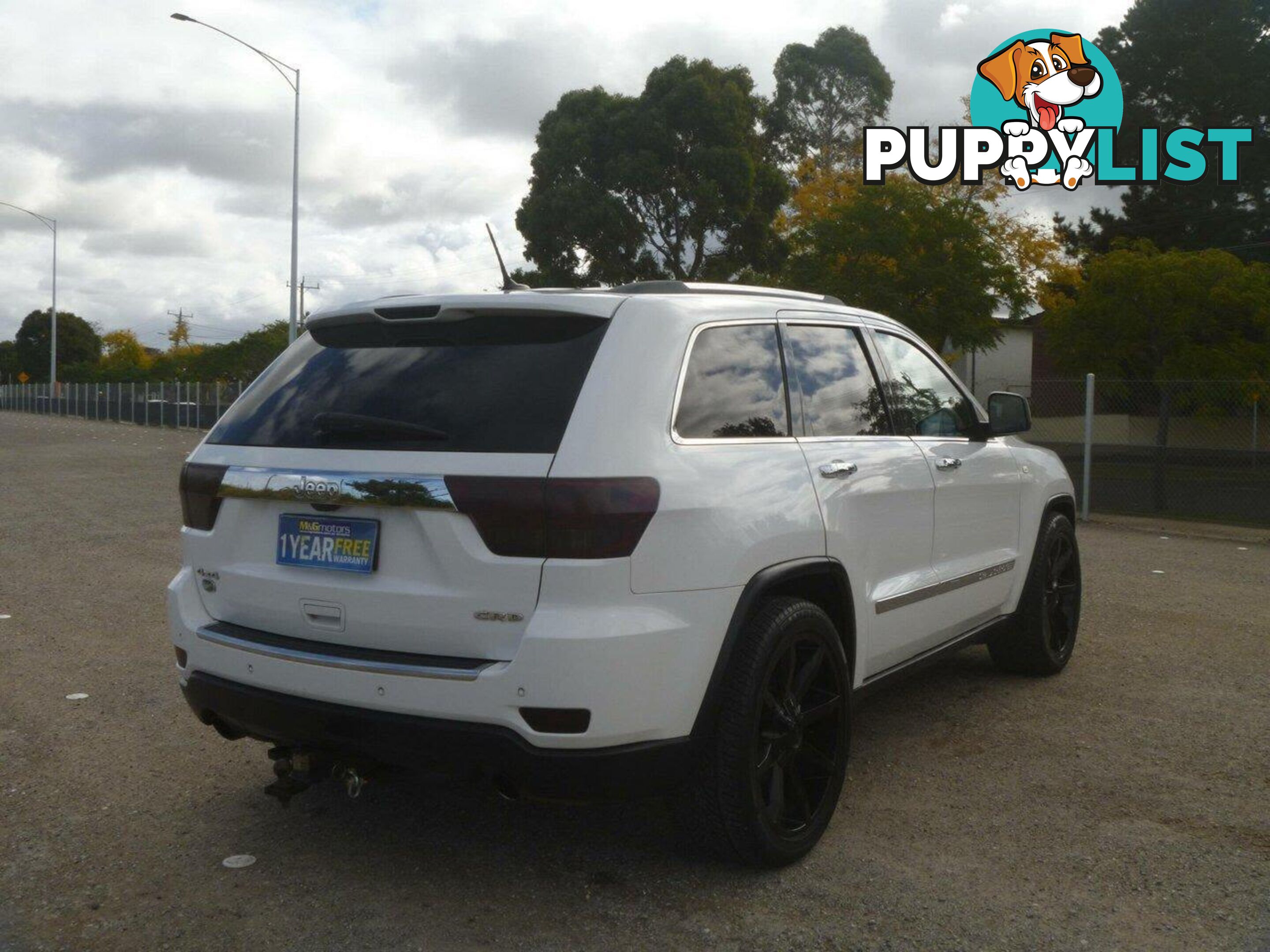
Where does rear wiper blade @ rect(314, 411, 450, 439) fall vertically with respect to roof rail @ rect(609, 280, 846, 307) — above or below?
below

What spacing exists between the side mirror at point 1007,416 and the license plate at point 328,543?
3056mm

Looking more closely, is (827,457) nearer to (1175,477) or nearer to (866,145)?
(1175,477)

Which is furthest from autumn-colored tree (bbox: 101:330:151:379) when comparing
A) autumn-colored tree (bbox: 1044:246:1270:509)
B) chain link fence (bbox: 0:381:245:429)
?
autumn-colored tree (bbox: 1044:246:1270:509)

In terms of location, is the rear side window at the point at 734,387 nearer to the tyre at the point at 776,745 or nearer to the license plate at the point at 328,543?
the tyre at the point at 776,745

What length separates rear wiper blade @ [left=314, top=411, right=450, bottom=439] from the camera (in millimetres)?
3354

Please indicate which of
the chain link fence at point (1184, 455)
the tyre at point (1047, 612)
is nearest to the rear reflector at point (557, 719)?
the tyre at point (1047, 612)

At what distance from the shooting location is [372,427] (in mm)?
3436

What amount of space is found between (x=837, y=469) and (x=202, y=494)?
78.8 inches

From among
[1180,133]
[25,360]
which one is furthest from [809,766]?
[25,360]

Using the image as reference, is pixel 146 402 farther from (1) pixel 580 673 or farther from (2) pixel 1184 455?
(1) pixel 580 673

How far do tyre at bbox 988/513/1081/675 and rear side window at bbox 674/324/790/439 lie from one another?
2381 mm

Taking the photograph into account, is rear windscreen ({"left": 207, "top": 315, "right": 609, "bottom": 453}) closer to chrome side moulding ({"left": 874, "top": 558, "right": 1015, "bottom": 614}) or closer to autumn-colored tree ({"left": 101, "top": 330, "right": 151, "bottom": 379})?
chrome side moulding ({"left": 874, "top": 558, "right": 1015, "bottom": 614})

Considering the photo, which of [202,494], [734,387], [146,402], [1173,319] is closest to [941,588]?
[734,387]

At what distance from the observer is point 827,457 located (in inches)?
159
